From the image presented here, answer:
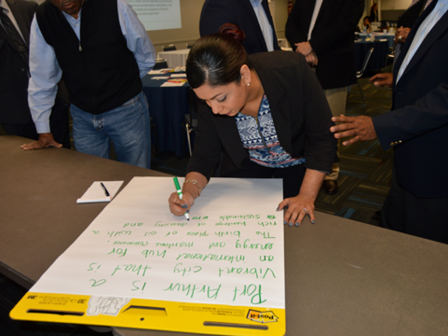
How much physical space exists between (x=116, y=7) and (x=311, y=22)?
135cm

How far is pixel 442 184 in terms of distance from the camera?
3.81 ft

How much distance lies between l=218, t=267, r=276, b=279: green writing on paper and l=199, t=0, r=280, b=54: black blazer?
1.18 metres

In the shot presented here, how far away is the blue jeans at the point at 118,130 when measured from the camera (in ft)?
5.27

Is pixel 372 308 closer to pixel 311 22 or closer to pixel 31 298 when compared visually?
pixel 31 298

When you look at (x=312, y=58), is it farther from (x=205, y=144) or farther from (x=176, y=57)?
(x=176, y=57)

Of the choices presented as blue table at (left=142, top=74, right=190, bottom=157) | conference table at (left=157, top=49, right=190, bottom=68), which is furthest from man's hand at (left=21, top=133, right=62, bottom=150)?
conference table at (left=157, top=49, right=190, bottom=68)

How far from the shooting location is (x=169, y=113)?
324 cm

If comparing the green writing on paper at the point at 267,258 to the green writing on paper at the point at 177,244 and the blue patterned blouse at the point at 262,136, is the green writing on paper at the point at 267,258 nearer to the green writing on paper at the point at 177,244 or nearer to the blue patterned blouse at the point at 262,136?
the green writing on paper at the point at 177,244

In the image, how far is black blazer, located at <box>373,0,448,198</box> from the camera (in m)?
0.99

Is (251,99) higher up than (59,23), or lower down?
lower down

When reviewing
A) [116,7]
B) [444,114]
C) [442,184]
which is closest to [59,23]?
[116,7]

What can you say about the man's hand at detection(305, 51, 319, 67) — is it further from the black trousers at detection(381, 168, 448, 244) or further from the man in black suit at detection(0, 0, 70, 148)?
the man in black suit at detection(0, 0, 70, 148)

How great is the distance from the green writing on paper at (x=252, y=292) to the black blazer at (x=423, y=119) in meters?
0.69

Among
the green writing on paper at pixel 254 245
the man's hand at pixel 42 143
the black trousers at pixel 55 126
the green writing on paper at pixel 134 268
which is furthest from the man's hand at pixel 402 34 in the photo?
the black trousers at pixel 55 126
